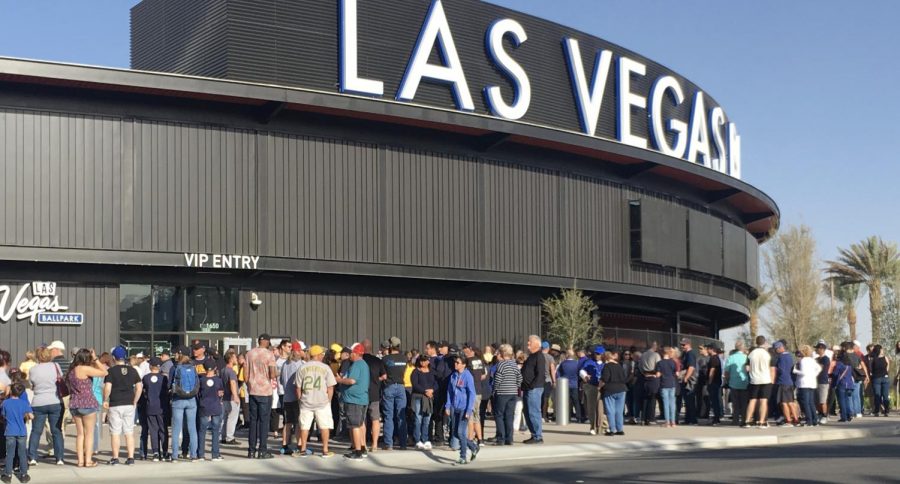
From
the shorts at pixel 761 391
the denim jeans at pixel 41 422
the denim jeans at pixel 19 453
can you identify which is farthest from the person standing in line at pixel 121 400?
the shorts at pixel 761 391

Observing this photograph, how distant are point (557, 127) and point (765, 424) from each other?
15.1 meters

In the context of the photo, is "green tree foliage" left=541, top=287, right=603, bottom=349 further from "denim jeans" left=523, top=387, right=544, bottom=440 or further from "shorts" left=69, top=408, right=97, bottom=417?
"shorts" left=69, top=408, right=97, bottom=417

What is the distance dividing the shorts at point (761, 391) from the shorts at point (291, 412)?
1069 centimetres

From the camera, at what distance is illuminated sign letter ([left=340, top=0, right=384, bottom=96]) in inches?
1256

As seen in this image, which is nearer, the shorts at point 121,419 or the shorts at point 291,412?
the shorts at point 121,419

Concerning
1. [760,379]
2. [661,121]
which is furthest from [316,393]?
[661,121]

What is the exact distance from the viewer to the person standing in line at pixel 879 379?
28648 mm

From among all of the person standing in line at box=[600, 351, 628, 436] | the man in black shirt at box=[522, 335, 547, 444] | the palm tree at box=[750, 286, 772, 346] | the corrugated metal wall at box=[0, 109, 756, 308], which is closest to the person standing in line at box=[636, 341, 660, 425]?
the person standing in line at box=[600, 351, 628, 436]

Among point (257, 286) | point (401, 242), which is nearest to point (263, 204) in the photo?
point (257, 286)

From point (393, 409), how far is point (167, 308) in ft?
39.2

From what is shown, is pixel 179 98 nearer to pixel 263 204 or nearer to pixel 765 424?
pixel 263 204

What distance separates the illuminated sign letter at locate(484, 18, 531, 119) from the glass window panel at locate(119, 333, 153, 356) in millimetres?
12357

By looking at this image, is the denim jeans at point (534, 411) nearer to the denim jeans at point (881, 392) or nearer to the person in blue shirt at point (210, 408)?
the person in blue shirt at point (210, 408)

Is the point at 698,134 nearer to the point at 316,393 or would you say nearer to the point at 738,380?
the point at 738,380
